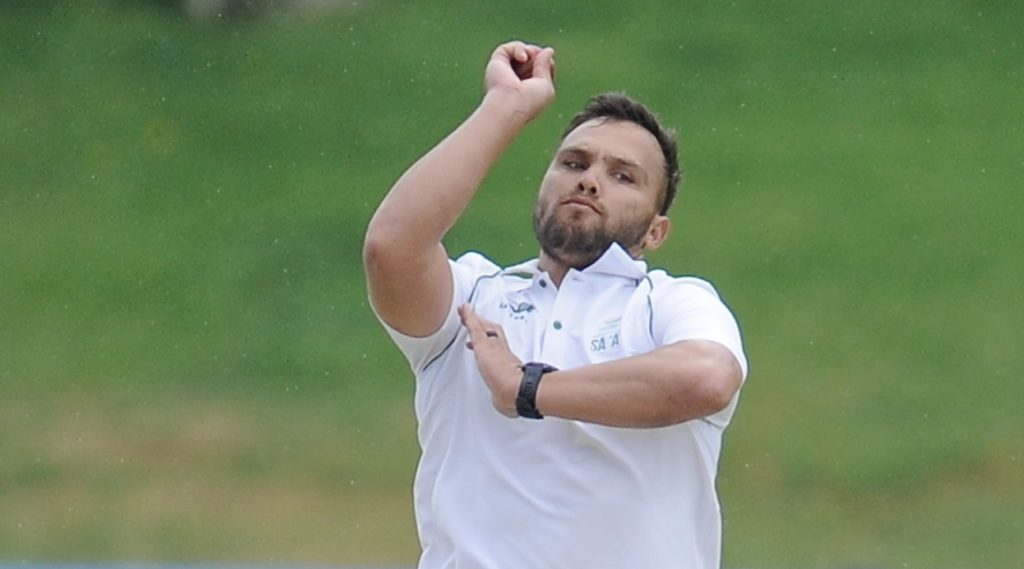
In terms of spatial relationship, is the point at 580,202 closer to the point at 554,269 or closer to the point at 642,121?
the point at 554,269

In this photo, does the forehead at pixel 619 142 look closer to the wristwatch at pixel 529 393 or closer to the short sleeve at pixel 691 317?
the short sleeve at pixel 691 317

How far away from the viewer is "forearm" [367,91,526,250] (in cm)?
286

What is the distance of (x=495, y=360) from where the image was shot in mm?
2859

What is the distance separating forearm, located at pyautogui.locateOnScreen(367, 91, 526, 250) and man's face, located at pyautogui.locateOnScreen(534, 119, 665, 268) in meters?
0.15

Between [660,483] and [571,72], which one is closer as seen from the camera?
[660,483]

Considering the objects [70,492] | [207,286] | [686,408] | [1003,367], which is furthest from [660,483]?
[207,286]

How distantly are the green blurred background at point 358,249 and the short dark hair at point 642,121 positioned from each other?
16.1 ft

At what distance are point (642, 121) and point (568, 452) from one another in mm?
620

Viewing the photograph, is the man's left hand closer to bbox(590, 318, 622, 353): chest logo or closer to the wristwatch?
the wristwatch

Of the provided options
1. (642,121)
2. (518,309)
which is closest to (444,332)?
(518,309)

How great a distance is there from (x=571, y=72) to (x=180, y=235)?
2.65m

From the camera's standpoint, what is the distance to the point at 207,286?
10.9 meters

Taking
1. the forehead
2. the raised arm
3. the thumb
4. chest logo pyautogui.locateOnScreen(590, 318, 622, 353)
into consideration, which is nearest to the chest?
chest logo pyautogui.locateOnScreen(590, 318, 622, 353)

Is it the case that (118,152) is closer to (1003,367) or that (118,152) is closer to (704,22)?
(704,22)
